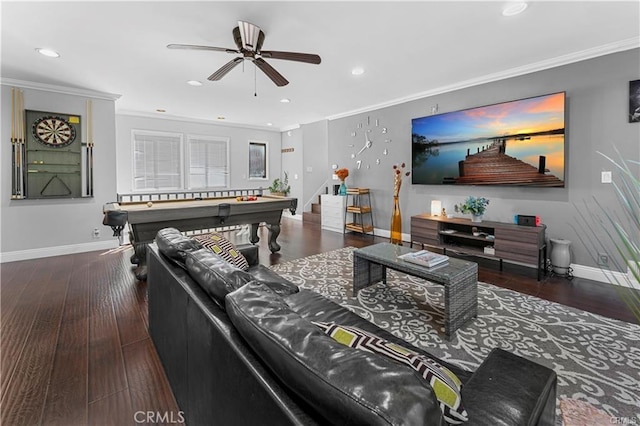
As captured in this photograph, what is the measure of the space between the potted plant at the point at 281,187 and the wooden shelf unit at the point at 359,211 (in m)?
2.67

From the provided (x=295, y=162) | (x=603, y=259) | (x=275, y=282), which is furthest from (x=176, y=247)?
(x=295, y=162)

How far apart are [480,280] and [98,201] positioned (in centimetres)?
586

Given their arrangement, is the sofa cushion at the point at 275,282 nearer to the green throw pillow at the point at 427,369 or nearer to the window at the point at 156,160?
the green throw pillow at the point at 427,369

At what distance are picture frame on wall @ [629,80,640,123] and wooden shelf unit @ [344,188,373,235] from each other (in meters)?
3.76

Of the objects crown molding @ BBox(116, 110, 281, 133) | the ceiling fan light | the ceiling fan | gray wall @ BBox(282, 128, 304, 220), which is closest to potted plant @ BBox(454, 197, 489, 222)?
the ceiling fan

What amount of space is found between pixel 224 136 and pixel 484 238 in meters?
6.56

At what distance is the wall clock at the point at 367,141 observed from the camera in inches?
228

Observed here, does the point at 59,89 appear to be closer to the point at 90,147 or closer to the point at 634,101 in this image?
the point at 90,147

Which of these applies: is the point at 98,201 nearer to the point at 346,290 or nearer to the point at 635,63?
the point at 346,290

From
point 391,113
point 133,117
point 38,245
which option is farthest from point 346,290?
point 133,117

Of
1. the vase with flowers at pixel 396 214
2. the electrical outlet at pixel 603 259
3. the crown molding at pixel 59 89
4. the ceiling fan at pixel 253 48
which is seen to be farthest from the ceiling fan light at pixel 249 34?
the electrical outlet at pixel 603 259

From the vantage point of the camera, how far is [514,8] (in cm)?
258


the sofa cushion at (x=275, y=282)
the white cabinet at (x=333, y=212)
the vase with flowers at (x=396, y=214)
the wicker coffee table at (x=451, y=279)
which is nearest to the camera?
the sofa cushion at (x=275, y=282)

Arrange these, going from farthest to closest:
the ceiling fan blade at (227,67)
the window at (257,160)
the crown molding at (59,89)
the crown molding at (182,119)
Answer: the window at (257,160) → the crown molding at (182,119) → the crown molding at (59,89) → the ceiling fan blade at (227,67)
